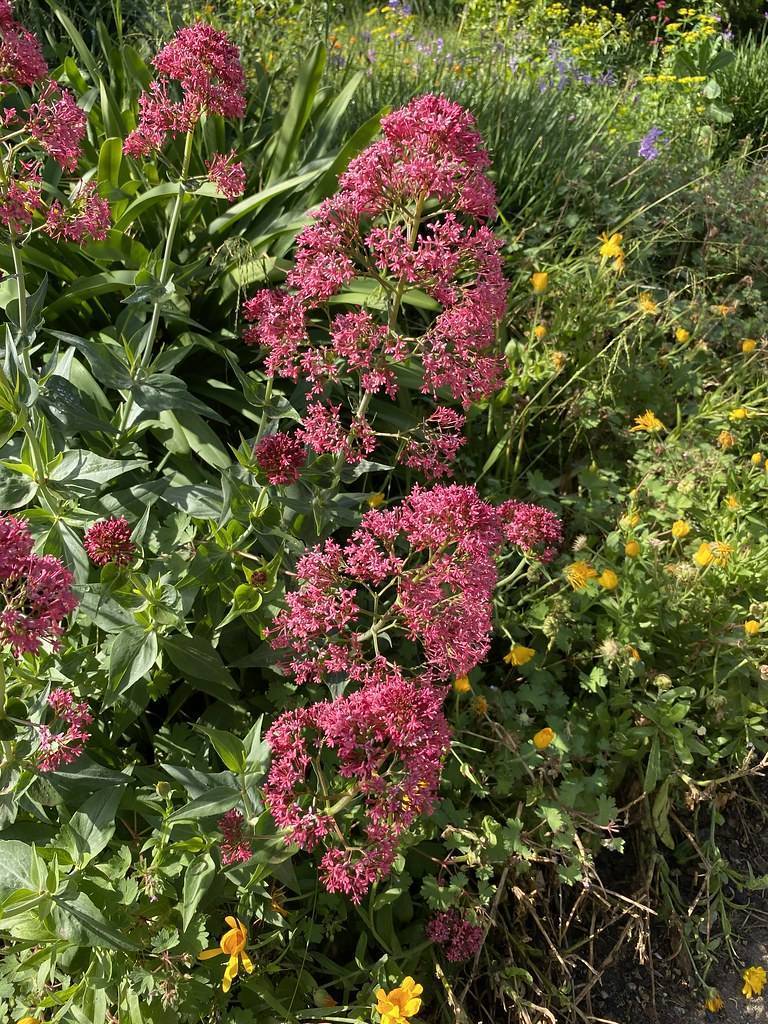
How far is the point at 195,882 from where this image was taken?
5.73ft

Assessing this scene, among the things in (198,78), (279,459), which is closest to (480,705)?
(279,459)

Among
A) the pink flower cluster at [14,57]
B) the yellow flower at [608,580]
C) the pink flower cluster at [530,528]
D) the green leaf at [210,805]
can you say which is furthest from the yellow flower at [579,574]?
the pink flower cluster at [14,57]

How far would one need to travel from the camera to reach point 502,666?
2.82 metres

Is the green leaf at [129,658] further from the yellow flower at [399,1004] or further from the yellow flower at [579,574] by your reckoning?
the yellow flower at [579,574]

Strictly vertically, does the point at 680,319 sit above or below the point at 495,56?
below

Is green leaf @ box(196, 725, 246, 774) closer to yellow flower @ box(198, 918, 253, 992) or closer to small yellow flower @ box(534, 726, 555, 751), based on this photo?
→ yellow flower @ box(198, 918, 253, 992)

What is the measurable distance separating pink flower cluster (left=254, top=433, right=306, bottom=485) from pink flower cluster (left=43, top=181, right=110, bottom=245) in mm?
675

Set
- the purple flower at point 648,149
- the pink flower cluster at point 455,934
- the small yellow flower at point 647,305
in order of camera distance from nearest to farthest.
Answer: the pink flower cluster at point 455,934 < the small yellow flower at point 647,305 < the purple flower at point 648,149

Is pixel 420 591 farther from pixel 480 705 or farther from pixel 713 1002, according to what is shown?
pixel 713 1002

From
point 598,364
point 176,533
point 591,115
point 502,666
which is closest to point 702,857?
point 502,666

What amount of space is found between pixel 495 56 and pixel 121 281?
5493 millimetres

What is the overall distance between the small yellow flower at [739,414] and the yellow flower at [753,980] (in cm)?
198

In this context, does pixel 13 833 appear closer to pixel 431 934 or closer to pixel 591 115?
pixel 431 934

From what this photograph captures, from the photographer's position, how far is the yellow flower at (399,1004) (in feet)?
5.50
